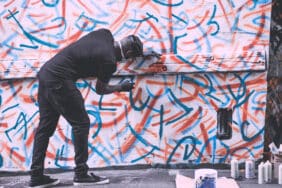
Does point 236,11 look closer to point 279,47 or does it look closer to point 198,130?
point 279,47

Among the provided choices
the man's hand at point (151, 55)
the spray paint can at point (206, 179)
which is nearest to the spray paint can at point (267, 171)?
the spray paint can at point (206, 179)

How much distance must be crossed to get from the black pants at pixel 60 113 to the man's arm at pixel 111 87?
25 centimetres

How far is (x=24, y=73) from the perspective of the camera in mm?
4719

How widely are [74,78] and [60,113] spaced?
0.35 meters

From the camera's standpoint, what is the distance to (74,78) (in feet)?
14.0

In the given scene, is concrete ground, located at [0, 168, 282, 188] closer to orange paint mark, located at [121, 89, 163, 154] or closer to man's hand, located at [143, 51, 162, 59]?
orange paint mark, located at [121, 89, 163, 154]

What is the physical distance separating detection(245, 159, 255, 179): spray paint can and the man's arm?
4.51 feet

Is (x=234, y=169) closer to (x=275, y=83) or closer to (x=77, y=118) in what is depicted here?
(x=275, y=83)

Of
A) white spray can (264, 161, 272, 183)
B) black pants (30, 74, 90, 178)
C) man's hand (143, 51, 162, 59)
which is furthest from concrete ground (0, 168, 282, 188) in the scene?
man's hand (143, 51, 162, 59)

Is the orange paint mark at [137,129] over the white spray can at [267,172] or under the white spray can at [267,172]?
over

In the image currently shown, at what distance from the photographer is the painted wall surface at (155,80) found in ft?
15.5

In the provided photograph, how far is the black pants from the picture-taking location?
4.19m

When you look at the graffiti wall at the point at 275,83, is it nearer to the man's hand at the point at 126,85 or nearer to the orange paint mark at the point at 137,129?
the orange paint mark at the point at 137,129

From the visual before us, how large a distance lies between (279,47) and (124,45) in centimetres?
169
